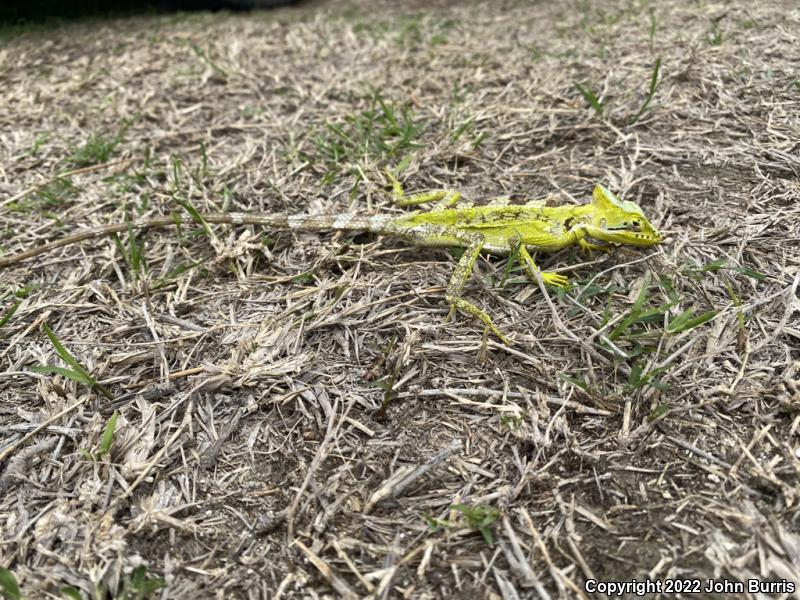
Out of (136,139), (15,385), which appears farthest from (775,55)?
(15,385)

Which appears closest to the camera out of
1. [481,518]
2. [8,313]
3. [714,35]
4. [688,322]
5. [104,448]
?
[481,518]

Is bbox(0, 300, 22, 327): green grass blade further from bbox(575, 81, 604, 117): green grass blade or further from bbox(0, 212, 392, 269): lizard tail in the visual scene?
bbox(575, 81, 604, 117): green grass blade

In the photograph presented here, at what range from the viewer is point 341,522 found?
6.36 feet

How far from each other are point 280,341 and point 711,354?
184cm

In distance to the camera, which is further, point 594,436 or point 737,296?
point 737,296

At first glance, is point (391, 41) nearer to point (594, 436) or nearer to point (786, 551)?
point (594, 436)

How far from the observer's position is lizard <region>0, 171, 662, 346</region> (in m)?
2.75

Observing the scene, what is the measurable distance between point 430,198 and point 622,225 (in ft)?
3.66

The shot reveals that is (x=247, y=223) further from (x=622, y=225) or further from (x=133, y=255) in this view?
(x=622, y=225)

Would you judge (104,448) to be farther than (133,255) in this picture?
No

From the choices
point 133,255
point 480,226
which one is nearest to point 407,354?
point 480,226

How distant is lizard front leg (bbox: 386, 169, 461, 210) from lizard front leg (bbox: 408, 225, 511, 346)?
31cm

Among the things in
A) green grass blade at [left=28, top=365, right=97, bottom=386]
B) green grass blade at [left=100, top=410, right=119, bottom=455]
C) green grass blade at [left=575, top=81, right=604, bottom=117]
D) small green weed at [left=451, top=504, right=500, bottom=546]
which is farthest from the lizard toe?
green grass blade at [left=28, top=365, right=97, bottom=386]

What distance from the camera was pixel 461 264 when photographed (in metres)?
2.74
